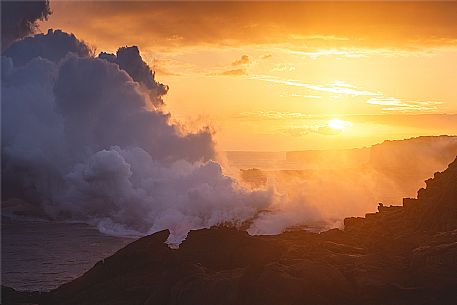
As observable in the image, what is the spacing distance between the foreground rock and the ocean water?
35550mm

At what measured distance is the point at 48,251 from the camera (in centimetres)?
12031

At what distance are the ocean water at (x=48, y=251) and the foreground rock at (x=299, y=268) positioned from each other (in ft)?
117

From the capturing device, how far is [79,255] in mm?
114188

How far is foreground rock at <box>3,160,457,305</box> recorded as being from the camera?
38719 mm

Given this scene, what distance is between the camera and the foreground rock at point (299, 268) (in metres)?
38.7

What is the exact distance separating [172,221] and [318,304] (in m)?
141

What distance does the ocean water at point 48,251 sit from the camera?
90.3 m

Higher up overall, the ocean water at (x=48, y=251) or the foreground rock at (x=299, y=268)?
the ocean water at (x=48, y=251)

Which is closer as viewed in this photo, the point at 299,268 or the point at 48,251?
the point at 299,268

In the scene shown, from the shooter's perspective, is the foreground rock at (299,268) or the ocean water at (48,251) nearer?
the foreground rock at (299,268)

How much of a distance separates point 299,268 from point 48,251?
296 ft

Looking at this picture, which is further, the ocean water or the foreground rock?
the ocean water

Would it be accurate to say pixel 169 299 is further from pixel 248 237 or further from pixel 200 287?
pixel 248 237

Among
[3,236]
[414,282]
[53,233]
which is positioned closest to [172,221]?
[53,233]
